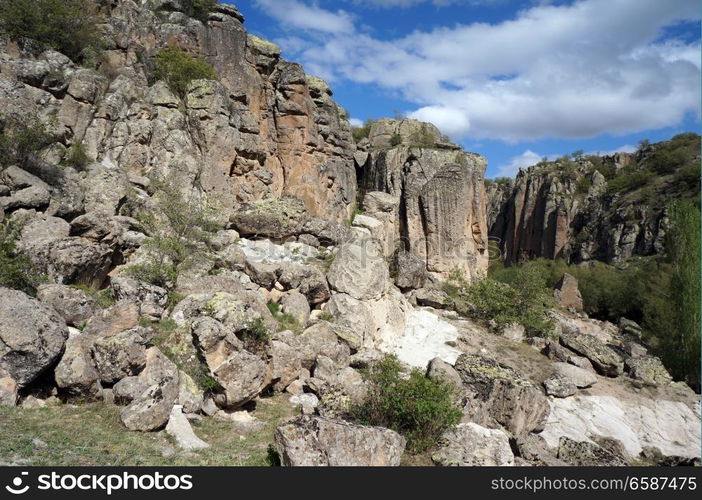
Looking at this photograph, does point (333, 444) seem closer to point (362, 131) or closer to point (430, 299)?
point (430, 299)

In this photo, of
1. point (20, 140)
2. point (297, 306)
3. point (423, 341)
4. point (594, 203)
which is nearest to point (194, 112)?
point (20, 140)

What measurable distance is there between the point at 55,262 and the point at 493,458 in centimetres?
1042

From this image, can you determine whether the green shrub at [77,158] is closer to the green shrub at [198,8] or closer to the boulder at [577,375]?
the green shrub at [198,8]

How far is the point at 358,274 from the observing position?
1543 cm

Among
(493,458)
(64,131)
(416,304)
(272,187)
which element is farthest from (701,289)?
(64,131)

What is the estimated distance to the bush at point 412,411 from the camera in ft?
23.6

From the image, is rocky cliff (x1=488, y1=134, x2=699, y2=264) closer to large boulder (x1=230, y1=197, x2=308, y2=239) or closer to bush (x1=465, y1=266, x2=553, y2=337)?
bush (x1=465, y1=266, x2=553, y2=337)

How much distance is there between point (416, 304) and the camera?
1864cm

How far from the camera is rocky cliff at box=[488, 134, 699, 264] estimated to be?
53906mm

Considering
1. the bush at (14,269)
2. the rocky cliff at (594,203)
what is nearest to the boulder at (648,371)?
the bush at (14,269)

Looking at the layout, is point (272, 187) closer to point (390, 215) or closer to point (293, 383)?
point (390, 215)

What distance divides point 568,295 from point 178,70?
30.6 meters

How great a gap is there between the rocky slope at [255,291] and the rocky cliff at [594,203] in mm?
30537

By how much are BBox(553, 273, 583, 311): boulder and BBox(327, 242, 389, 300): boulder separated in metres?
22.5
